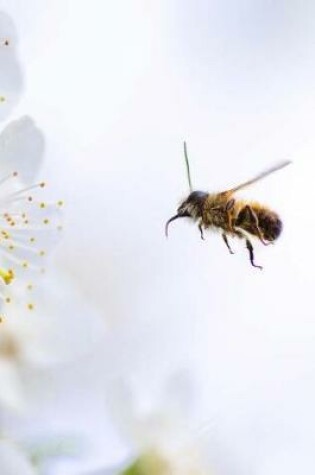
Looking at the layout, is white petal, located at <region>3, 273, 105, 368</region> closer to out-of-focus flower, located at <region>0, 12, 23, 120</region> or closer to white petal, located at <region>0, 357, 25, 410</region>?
white petal, located at <region>0, 357, 25, 410</region>

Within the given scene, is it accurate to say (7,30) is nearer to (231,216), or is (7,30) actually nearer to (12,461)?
(231,216)

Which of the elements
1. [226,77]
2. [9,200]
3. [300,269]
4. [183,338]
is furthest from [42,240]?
[226,77]

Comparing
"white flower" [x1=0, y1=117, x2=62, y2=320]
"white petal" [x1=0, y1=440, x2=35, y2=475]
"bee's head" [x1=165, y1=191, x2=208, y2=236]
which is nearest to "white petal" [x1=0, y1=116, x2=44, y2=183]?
"white flower" [x1=0, y1=117, x2=62, y2=320]

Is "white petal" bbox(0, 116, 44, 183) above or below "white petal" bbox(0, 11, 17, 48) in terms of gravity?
below

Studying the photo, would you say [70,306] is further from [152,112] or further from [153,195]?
[152,112]

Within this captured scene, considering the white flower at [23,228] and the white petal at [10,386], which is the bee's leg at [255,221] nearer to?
the white flower at [23,228]

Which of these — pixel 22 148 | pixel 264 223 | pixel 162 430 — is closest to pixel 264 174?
pixel 264 223
